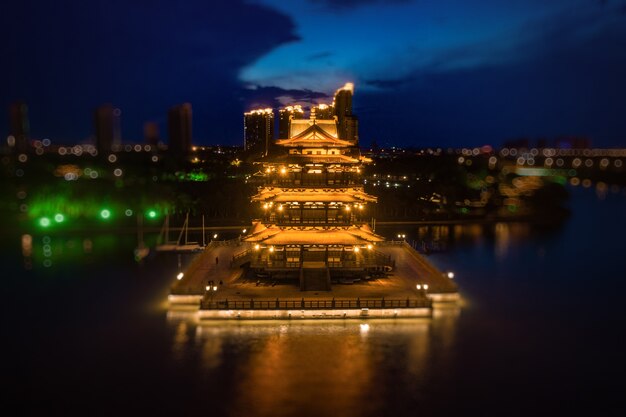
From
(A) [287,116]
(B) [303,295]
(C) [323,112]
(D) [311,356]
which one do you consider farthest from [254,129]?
(D) [311,356]

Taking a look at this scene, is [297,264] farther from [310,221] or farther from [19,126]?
[19,126]

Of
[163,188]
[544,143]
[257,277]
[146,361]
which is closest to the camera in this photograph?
[146,361]

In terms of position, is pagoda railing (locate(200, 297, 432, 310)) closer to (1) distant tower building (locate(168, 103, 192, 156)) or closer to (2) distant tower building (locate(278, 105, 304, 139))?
(2) distant tower building (locate(278, 105, 304, 139))

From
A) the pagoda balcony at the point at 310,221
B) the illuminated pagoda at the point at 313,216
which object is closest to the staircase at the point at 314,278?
the illuminated pagoda at the point at 313,216

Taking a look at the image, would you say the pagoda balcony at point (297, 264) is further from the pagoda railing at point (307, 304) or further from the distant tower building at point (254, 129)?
the distant tower building at point (254, 129)

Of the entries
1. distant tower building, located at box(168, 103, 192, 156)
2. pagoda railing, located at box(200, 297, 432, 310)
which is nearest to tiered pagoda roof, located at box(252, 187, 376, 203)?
pagoda railing, located at box(200, 297, 432, 310)

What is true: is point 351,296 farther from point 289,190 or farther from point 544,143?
point 544,143

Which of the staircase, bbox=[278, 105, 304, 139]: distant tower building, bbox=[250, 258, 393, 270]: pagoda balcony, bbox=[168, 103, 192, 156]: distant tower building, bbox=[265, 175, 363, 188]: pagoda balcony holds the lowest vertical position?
the staircase

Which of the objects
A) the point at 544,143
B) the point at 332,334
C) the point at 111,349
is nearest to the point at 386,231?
the point at 332,334
